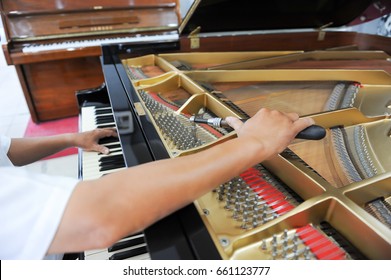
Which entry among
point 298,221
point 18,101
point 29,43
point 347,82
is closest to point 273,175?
point 298,221

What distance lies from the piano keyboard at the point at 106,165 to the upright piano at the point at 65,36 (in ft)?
5.11

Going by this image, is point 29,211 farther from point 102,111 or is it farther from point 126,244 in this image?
point 102,111

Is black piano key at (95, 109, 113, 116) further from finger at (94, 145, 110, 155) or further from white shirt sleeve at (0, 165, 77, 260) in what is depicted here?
white shirt sleeve at (0, 165, 77, 260)

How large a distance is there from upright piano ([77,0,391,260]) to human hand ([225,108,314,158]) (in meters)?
0.08

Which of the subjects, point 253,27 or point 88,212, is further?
point 253,27

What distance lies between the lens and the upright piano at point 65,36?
304 cm

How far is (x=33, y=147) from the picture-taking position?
1.52 m

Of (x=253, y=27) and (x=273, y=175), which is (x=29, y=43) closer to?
(x=253, y=27)

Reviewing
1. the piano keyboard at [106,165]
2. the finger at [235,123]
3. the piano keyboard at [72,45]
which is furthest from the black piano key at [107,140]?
the piano keyboard at [72,45]

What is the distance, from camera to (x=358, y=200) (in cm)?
86

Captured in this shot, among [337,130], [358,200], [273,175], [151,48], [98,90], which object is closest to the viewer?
[358,200]

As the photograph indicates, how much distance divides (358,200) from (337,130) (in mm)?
554

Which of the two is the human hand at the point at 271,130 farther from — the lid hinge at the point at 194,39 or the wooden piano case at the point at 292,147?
the lid hinge at the point at 194,39

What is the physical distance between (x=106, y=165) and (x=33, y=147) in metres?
0.45
